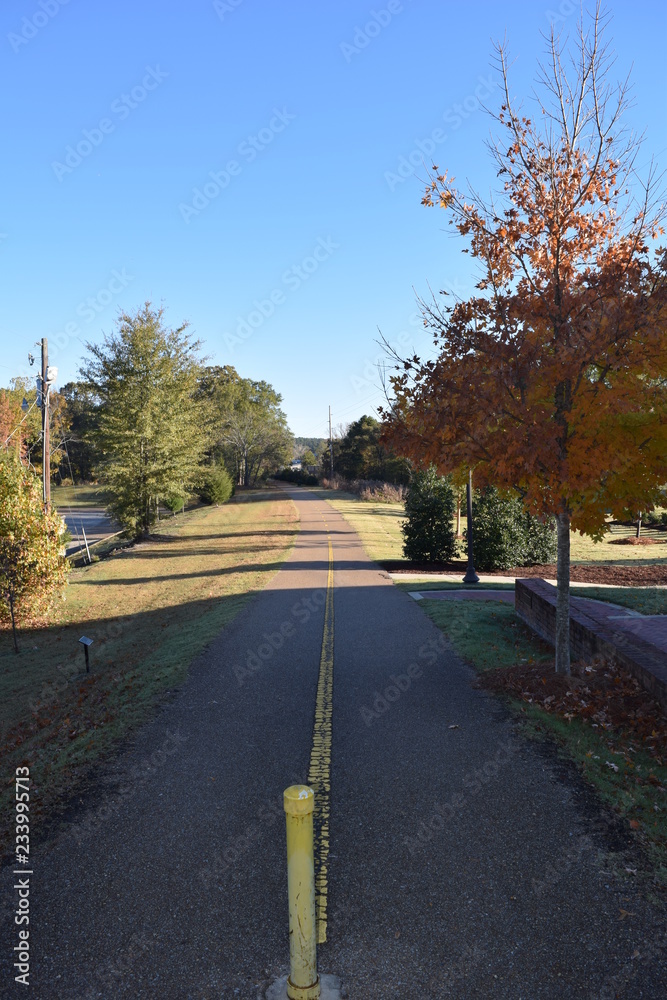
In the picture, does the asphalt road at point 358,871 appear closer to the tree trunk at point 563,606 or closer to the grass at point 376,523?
the tree trunk at point 563,606

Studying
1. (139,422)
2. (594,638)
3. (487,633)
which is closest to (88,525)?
(139,422)

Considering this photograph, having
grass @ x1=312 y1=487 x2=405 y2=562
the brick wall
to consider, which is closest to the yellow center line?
the brick wall

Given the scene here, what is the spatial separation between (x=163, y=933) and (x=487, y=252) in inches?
294

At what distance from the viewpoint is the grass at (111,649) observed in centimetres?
633

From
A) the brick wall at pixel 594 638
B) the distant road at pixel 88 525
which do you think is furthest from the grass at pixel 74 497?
the brick wall at pixel 594 638

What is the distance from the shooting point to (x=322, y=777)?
17.7 ft

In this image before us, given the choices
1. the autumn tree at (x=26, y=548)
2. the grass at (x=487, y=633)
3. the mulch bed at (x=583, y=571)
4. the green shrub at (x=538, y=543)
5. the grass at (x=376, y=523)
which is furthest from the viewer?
the grass at (x=376, y=523)

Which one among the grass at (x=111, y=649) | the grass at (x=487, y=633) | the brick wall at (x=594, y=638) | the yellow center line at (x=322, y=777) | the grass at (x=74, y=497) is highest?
the grass at (x=74, y=497)

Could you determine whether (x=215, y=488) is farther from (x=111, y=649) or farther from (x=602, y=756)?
(x=602, y=756)

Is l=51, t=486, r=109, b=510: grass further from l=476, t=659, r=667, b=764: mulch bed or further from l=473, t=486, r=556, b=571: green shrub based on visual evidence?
l=476, t=659, r=667, b=764: mulch bed

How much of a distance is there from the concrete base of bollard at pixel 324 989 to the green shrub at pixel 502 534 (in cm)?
1635

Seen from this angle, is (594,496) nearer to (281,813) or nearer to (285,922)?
(281,813)

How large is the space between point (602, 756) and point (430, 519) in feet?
49.2

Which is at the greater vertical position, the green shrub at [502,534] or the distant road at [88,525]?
the green shrub at [502,534]
